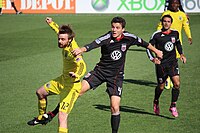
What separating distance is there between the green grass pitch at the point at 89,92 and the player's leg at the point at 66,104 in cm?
142

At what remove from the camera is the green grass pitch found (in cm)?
1119

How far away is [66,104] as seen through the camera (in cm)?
938

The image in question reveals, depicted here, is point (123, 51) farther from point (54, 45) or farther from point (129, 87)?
point (54, 45)

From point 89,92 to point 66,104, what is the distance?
5142 millimetres

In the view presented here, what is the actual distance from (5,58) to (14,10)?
60.0ft

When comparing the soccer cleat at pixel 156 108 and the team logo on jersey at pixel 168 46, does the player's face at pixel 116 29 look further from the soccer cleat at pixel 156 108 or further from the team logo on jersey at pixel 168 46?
the soccer cleat at pixel 156 108

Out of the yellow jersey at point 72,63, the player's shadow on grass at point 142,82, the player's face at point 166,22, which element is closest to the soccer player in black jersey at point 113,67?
the yellow jersey at point 72,63

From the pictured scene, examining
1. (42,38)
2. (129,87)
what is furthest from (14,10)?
(129,87)

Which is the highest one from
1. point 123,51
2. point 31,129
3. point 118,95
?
point 123,51

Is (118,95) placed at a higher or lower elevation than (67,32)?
lower

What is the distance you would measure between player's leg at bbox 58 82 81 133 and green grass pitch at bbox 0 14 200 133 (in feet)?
4.67

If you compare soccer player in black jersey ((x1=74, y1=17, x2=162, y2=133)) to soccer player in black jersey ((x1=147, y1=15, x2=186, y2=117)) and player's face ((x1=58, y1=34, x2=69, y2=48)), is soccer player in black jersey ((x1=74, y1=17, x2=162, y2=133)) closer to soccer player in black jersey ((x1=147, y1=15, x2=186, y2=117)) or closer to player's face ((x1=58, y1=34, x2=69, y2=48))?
player's face ((x1=58, y1=34, x2=69, y2=48))

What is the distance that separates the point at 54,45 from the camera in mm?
23281

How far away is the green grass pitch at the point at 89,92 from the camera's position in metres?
11.2
